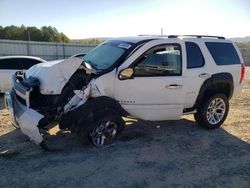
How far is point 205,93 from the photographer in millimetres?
6953

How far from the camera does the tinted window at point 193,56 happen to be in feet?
21.5

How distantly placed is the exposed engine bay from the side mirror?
50 centimetres

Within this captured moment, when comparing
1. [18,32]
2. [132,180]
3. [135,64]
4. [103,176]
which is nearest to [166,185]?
[132,180]

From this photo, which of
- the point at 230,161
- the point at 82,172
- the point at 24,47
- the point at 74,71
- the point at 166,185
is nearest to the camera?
the point at 166,185

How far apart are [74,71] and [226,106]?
367cm

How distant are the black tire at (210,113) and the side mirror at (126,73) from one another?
6.51ft

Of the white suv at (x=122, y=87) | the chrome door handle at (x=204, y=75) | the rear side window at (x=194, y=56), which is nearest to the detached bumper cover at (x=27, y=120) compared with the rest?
the white suv at (x=122, y=87)

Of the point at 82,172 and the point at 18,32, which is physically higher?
the point at 18,32

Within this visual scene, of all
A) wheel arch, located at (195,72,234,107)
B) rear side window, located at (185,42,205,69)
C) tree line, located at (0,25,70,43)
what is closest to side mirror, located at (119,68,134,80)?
rear side window, located at (185,42,205,69)

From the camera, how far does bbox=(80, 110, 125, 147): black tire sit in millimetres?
5469

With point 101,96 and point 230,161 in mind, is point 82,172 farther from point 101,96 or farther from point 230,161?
point 230,161

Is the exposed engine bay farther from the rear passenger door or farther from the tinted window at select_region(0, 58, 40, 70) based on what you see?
the tinted window at select_region(0, 58, 40, 70)

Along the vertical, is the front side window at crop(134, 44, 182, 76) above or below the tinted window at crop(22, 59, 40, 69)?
above

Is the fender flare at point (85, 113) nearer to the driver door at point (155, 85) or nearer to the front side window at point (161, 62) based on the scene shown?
the driver door at point (155, 85)
